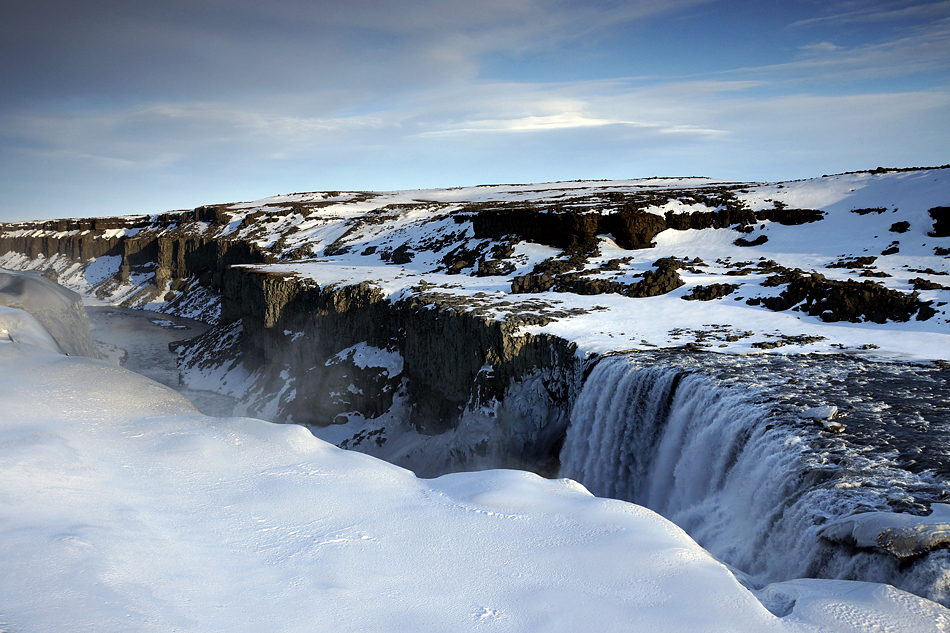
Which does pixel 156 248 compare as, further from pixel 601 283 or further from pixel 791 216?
pixel 791 216

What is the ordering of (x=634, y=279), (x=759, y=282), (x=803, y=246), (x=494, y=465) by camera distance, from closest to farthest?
(x=494, y=465) < (x=759, y=282) < (x=634, y=279) < (x=803, y=246)

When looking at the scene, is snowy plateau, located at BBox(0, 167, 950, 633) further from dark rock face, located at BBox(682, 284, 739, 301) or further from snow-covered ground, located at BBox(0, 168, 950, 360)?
snow-covered ground, located at BBox(0, 168, 950, 360)

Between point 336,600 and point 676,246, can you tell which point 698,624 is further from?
point 676,246

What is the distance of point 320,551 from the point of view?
7676 millimetres

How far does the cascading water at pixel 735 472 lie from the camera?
30.8 ft

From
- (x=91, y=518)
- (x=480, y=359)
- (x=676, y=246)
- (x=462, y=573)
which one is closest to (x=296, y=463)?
(x=91, y=518)

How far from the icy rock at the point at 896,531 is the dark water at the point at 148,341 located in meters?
34.2

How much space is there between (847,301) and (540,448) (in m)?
13.3

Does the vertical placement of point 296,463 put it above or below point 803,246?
below

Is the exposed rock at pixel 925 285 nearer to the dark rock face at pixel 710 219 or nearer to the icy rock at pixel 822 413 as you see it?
the icy rock at pixel 822 413

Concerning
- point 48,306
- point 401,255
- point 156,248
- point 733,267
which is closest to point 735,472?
point 733,267

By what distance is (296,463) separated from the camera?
10.1 m

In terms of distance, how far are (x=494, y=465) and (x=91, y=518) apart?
16.9m

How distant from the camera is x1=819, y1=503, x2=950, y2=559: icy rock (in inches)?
317
